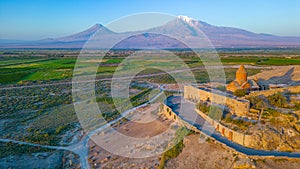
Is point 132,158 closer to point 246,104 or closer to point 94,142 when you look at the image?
point 94,142

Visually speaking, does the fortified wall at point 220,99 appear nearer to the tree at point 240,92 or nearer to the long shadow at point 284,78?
the tree at point 240,92

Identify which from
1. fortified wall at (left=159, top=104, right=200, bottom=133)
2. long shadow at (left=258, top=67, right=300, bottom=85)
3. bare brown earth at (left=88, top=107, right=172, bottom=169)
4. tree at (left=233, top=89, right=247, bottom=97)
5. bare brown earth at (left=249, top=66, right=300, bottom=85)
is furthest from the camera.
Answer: long shadow at (left=258, top=67, right=300, bottom=85)

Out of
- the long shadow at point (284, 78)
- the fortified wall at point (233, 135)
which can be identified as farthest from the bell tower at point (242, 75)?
the fortified wall at point (233, 135)

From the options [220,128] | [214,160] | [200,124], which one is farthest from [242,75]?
[214,160]

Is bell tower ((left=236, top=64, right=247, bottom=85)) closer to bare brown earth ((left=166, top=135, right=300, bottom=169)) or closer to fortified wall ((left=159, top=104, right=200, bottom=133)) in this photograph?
fortified wall ((left=159, top=104, right=200, bottom=133))

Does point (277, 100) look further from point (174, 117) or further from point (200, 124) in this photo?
point (174, 117)

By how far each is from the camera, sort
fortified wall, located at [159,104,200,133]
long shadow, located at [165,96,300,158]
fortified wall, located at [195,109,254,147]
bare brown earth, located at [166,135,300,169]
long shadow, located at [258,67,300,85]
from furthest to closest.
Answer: long shadow, located at [258,67,300,85], fortified wall, located at [159,104,200,133], fortified wall, located at [195,109,254,147], long shadow, located at [165,96,300,158], bare brown earth, located at [166,135,300,169]

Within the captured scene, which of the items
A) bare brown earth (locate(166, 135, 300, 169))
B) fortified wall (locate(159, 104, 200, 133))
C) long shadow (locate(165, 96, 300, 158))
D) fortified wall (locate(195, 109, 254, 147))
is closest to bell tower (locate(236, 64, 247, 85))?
long shadow (locate(165, 96, 300, 158))
